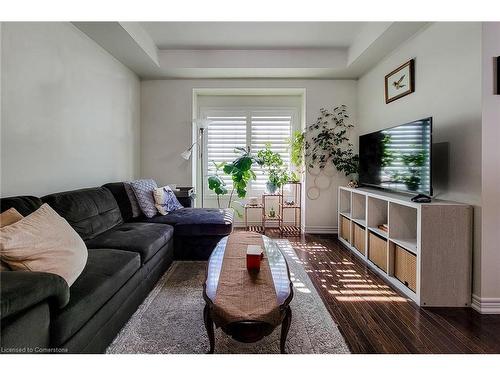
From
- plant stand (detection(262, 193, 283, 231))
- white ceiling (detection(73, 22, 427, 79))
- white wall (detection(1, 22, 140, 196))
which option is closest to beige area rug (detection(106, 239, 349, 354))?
white wall (detection(1, 22, 140, 196))

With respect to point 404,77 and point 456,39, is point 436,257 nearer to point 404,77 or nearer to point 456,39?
point 456,39

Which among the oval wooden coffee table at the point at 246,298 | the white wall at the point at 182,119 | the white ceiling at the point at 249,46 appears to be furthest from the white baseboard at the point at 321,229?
the oval wooden coffee table at the point at 246,298

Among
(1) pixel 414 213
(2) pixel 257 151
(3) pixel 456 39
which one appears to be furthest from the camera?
(2) pixel 257 151

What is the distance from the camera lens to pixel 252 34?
346 centimetres

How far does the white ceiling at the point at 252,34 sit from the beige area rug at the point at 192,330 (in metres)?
2.87

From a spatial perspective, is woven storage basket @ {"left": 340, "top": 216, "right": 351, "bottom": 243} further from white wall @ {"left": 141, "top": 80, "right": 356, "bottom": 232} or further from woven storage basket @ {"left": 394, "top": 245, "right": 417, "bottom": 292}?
woven storage basket @ {"left": 394, "top": 245, "right": 417, "bottom": 292}

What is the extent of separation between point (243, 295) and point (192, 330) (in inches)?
23.4

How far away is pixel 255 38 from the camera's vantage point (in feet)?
11.7

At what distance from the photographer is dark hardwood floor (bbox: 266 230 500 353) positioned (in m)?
1.65

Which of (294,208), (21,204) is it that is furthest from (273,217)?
(21,204)

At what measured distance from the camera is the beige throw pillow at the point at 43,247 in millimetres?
1288

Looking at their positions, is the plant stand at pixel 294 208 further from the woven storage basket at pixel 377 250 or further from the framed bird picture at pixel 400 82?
the framed bird picture at pixel 400 82
